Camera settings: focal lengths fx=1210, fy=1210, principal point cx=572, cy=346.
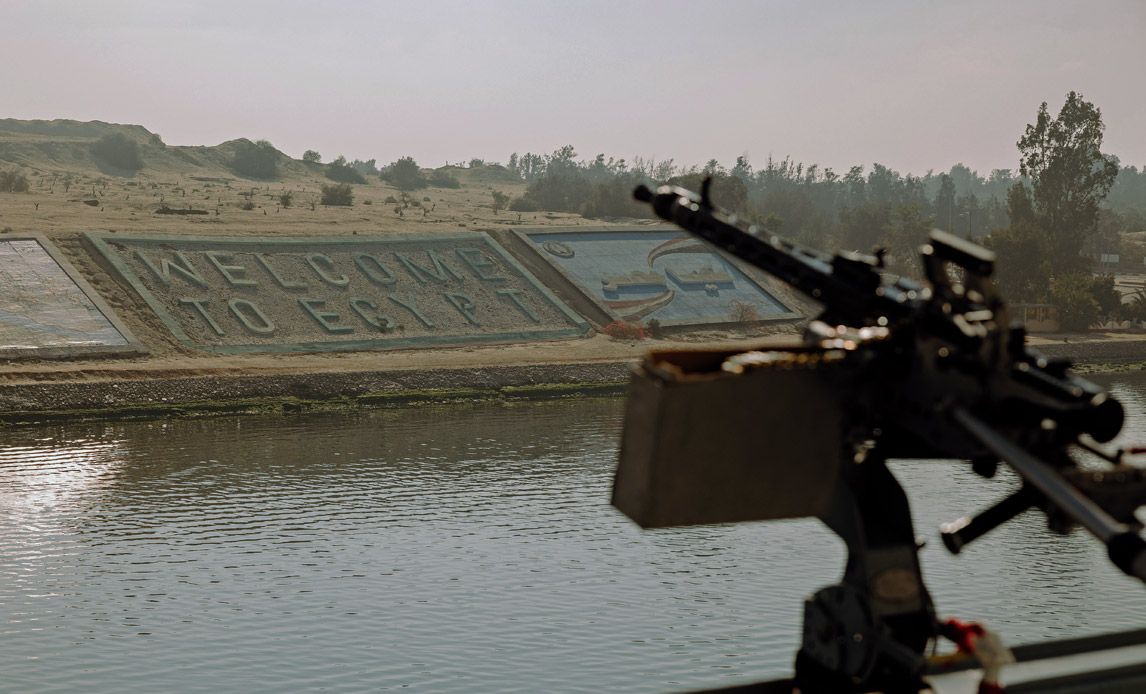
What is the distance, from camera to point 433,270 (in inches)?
2426

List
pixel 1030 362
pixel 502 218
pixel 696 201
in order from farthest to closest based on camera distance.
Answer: pixel 502 218, pixel 696 201, pixel 1030 362

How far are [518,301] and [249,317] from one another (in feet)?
44.4

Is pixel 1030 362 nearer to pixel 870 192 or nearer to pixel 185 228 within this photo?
pixel 185 228

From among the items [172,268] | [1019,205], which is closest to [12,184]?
[172,268]

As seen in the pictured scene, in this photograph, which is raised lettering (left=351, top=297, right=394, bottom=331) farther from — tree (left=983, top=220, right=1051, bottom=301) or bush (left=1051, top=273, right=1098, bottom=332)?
bush (left=1051, top=273, right=1098, bottom=332)

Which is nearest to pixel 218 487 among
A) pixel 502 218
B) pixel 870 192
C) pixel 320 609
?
pixel 320 609

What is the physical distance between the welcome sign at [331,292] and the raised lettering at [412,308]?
9 centimetres

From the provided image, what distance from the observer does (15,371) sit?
139ft

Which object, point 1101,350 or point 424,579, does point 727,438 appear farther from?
point 1101,350

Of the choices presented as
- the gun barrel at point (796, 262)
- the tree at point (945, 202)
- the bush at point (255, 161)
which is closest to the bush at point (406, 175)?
the bush at point (255, 161)

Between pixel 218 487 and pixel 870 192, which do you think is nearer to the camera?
pixel 218 487

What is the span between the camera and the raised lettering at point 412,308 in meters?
55.6

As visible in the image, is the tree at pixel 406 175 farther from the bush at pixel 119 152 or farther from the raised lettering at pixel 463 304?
the raised lettering at pixel 463 304

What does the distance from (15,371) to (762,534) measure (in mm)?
30606
